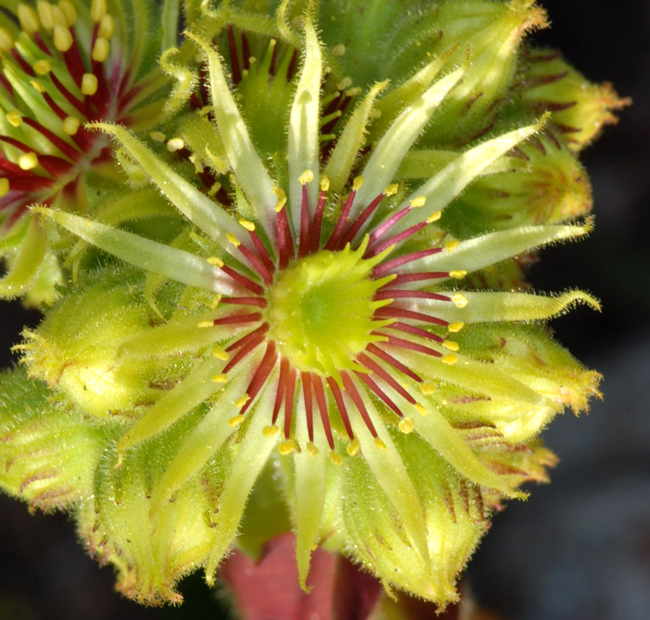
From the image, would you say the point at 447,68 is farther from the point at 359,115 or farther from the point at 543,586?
the point at 543,586

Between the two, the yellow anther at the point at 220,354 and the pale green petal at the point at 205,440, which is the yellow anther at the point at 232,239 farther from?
the pale green petal at the point at 205,440

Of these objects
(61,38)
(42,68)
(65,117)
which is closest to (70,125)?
(65,117)

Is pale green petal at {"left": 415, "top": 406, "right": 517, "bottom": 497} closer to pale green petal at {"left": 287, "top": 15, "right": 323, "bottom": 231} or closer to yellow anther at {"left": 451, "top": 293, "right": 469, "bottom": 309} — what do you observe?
yellow anther at {"left": 451, "top": 293, "right": 469, "bottom": 309}

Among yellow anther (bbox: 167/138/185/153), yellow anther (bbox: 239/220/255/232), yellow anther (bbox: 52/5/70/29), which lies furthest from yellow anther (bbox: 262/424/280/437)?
yellow anther (bbox: 52/5/70/29)

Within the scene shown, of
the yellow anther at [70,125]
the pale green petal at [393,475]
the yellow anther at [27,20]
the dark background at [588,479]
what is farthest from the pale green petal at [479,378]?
the dark background at [588,479]

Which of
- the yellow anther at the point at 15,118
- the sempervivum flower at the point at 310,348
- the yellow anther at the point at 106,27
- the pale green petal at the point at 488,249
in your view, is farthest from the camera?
the yellow anther at the point at 106,27

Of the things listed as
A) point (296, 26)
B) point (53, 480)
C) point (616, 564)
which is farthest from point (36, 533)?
point (296, 26)
